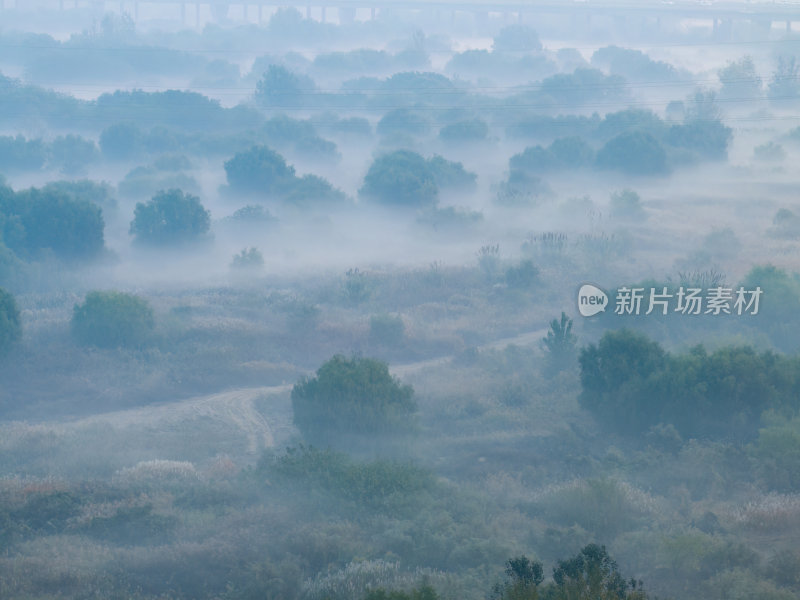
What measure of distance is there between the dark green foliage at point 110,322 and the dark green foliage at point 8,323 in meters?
1.92

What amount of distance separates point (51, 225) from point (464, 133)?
37.3 meters

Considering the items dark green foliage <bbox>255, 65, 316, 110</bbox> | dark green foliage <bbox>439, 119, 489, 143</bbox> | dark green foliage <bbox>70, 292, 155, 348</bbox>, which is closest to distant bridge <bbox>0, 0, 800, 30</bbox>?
dark green foliage <bbox>255, 65, 316, 110</bbox>

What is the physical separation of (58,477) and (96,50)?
85.6 meters

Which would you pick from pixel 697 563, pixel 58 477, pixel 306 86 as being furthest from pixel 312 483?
pixel 306 86

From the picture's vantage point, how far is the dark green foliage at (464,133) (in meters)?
64.4

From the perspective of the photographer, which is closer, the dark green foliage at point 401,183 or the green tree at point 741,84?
the dark green foliage at point 401,183

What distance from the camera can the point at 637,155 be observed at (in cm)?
5466

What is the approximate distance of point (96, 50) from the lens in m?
90.1

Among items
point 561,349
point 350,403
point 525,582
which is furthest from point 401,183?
point 525,582

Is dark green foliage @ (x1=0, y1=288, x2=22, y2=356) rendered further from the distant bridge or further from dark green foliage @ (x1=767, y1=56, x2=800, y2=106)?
the distant bridge

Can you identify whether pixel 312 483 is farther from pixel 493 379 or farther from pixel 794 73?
pixel 794 73

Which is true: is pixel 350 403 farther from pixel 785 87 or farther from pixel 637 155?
pixel 785 87

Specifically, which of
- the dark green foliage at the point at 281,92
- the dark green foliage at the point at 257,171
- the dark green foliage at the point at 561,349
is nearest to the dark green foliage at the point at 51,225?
the dark green foliage at the point at 257,171

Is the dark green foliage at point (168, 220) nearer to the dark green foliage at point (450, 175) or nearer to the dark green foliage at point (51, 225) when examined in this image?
the dark green foliage at point (51, 225)
